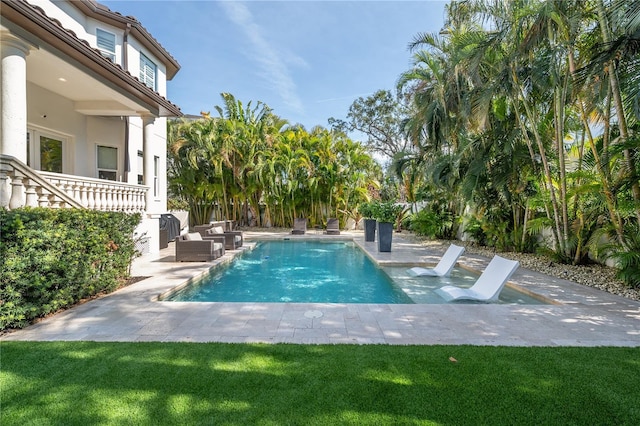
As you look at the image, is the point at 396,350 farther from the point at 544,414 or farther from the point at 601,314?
the point at 601,314

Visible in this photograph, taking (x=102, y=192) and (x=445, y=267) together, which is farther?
(x=445, y=267)

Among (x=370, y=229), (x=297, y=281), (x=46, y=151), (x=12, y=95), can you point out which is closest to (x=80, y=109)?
(x=46, y=151)

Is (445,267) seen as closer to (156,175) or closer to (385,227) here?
(385,227)

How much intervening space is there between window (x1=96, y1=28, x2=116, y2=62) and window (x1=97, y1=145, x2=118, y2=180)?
3420 mm

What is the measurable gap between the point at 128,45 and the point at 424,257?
1399 centimetres

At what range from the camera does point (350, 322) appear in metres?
4.74

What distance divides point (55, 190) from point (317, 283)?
6.38 metres

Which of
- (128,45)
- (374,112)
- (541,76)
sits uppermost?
(374,112)

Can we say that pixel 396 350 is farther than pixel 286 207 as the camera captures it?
No

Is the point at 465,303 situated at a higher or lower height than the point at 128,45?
lower

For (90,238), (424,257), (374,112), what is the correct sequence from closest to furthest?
(90,238) < (424,257) < (374,112)

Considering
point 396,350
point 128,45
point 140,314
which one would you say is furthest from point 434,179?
point 128,45

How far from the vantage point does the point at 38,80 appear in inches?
333

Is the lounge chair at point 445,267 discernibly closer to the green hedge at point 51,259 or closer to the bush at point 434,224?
the bush at point 434,224
